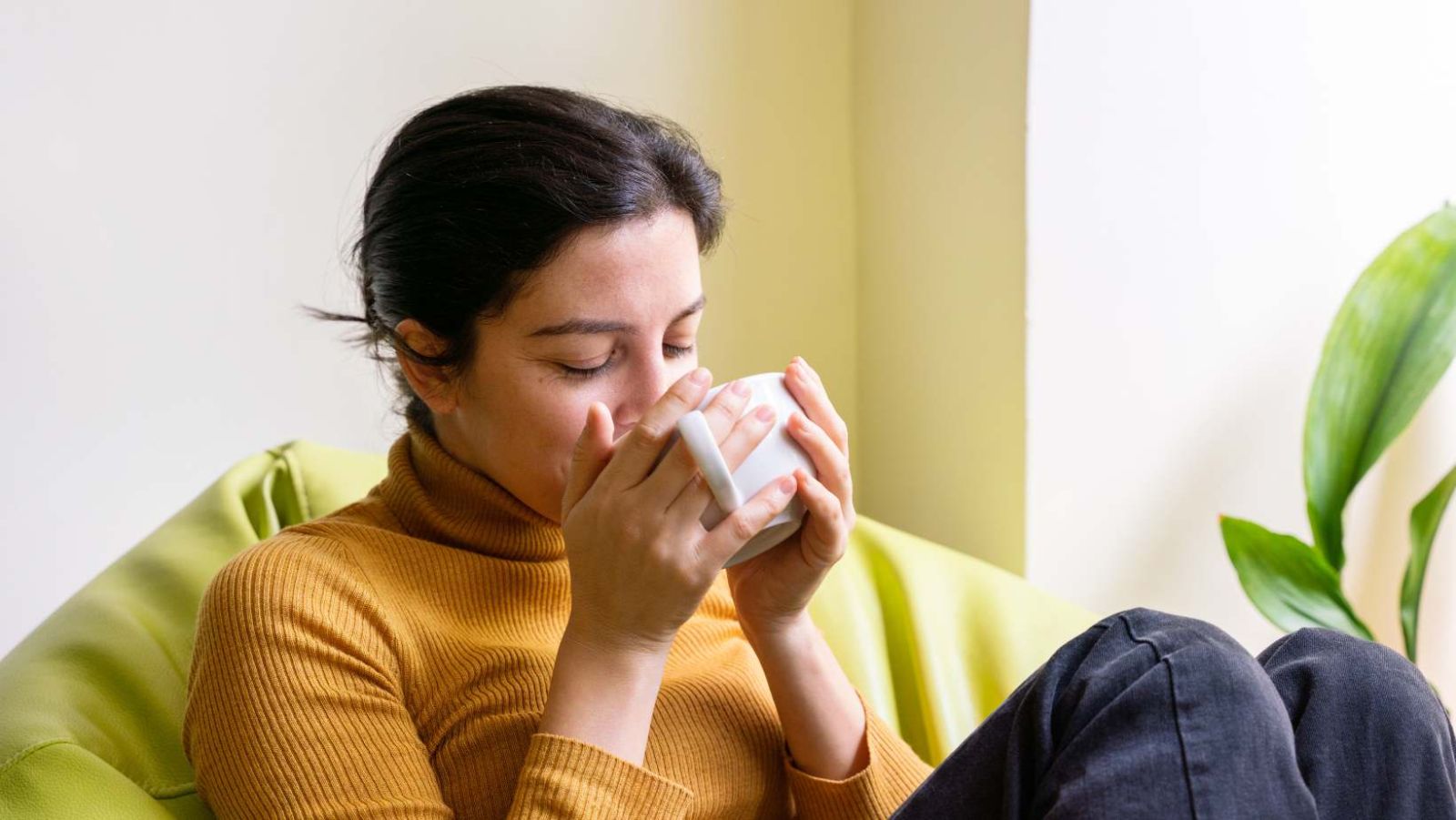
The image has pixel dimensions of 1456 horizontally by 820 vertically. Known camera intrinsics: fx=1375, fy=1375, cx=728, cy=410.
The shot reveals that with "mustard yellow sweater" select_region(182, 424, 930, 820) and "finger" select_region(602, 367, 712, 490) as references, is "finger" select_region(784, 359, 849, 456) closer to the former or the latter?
"finger" select_region(602, 367, 712, 490)

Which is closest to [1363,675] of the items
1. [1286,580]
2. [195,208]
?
[1286,580]

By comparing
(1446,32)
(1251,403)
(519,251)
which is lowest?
(1251,403)

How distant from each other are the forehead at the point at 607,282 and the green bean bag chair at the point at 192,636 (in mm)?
451

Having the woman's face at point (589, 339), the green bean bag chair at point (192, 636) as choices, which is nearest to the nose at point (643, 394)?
the woman's face at point (589, 339)

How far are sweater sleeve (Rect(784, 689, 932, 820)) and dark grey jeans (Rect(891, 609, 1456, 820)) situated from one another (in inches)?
6.0

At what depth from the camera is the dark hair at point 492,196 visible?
0.97 m

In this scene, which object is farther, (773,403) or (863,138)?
(863,138)

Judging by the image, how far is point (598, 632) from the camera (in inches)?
36.4

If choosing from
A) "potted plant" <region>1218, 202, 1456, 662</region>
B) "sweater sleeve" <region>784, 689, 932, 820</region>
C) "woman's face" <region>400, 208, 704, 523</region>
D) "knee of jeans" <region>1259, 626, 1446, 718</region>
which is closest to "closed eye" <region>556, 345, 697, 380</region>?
"woman's face" <region>400, 208, 704, 523</region>

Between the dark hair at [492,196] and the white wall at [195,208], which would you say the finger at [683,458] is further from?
the white wall at [195,208]

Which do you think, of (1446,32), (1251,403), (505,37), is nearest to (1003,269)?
(1251,403)

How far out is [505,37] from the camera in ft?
5.38

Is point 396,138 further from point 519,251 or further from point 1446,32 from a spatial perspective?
point 1446,32

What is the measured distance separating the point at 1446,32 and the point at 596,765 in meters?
1.64
